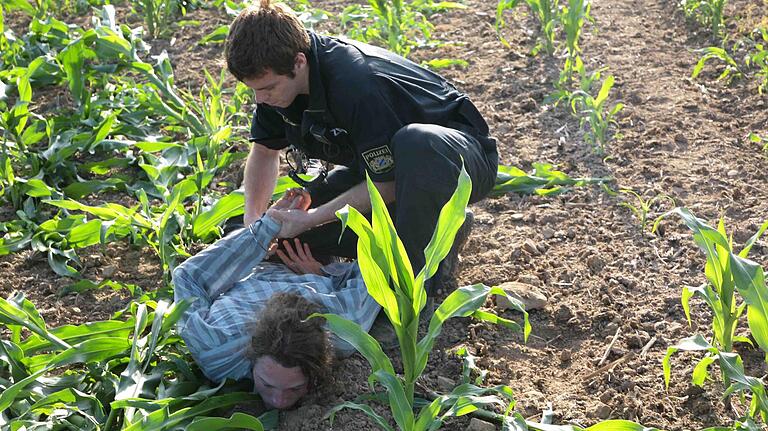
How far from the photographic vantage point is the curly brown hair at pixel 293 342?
2.78 m

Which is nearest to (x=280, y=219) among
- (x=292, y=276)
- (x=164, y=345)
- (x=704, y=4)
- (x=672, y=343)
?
(x=292, y=276)

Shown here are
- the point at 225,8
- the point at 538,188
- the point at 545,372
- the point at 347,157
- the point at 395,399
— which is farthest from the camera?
the point at 225,8

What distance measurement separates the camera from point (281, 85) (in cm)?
320

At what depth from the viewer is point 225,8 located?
6.46 m

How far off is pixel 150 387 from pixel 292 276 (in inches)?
27.3

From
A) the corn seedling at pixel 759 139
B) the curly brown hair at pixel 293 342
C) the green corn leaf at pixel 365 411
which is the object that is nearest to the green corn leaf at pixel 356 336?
the green corn leaf at pixel 365 411

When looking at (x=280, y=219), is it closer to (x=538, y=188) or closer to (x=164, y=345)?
(x=164, y=345)

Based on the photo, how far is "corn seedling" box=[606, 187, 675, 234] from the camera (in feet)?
12.3

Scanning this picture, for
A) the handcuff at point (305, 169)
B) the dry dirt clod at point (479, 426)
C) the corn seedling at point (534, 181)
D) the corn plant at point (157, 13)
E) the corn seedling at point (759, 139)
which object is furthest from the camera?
the corn plant at point (157, 13)

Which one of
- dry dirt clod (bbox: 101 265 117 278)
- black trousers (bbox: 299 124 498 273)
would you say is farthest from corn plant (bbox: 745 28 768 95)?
dry dirt clod (bbox: 101 265 117 278)

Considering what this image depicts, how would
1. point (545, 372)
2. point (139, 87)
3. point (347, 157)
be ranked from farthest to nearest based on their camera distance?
point (139, 87) → point (347, 157) → point (545, 372)

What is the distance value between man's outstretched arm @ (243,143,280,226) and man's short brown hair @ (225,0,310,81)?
512mm

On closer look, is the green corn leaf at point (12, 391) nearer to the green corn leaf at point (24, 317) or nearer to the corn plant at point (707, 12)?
the green corn leaf at point (24, 317)

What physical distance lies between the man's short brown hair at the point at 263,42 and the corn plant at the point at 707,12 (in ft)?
9.90
